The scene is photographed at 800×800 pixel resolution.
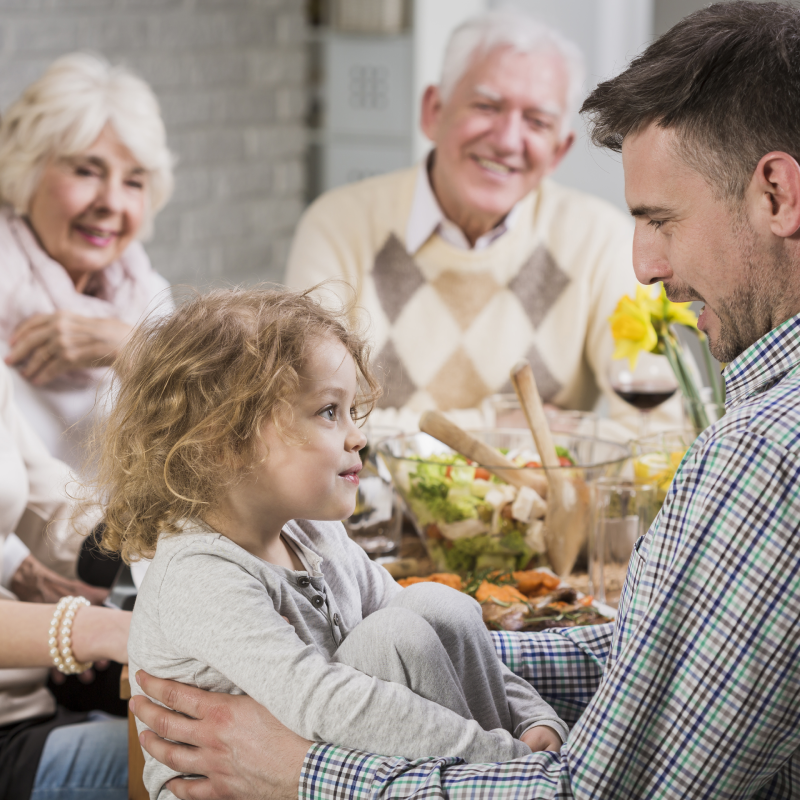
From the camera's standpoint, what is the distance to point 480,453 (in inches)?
51.3

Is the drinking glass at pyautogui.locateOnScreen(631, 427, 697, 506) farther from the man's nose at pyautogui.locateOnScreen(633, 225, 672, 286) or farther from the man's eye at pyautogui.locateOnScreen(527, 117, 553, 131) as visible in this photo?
the man's eye at pyautogui.locateOnScreen(527, 117, 553, 131)

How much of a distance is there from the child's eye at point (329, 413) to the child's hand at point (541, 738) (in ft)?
1.21

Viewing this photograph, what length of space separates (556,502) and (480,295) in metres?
→ 1.26

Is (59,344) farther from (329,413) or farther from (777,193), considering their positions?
(777,193)

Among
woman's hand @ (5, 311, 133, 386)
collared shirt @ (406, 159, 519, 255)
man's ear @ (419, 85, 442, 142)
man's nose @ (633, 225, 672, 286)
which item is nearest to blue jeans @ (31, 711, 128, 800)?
woman's hand @ (5, 311, 133, 386)

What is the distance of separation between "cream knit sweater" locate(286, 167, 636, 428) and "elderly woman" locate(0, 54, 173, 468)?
0.63 m

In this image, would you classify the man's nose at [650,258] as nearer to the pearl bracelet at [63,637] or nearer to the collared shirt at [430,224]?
the pearl bracelet at [63,637]

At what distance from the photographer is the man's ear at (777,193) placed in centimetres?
79

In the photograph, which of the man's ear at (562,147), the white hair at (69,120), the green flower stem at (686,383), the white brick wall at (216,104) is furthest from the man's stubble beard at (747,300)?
the white brick wall at (216,104)

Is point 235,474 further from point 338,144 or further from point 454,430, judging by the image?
point 338,144

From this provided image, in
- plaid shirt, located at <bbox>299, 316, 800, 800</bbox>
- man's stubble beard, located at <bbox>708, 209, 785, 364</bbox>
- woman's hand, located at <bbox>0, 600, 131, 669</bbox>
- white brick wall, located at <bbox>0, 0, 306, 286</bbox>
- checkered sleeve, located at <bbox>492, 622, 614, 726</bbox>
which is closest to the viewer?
plaid shirt, located at <bbox>299, 316, 800, 800</bbox>

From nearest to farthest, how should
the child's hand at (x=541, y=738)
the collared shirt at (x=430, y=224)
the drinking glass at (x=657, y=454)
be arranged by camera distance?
1. the child's hand at (x=541, y=738)
2. the drinking glass at (x=657, y=454)
3. the collared shirt at (x=430, y=224)

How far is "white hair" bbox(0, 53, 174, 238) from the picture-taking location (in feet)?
6.01

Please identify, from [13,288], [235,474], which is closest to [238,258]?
[13,288]
